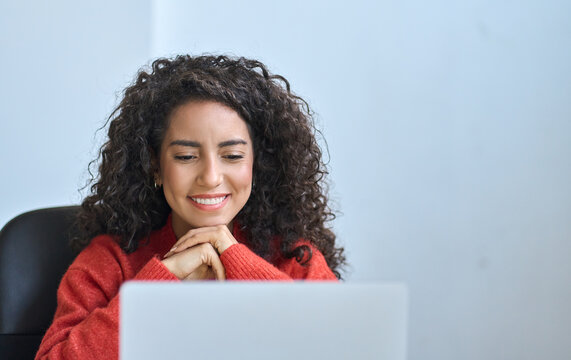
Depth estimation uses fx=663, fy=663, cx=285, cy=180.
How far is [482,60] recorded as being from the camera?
2.21 m

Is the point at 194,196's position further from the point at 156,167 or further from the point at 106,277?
the point at 106,277

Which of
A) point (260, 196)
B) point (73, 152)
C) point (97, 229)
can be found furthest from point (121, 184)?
point (73, 152)

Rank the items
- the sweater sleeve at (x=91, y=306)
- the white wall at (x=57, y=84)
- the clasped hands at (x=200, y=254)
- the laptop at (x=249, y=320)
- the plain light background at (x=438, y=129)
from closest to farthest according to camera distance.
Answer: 1. the laptop at (x=249, y=320)
2. the sweater sleeve at (x=91, y=306)
3. the clasped hands at (x=200, y=254)
4. the white wall at (x=57, y=84)
5. the plain light background at (x=438, y=129)

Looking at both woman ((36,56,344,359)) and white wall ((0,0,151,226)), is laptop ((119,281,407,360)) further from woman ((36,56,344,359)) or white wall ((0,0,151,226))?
white wall ((0,0,151,226))

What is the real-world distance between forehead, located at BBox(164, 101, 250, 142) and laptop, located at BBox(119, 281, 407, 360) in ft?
2.35

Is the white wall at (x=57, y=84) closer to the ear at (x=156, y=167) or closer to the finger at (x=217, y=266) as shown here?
the ear at (x=156, y=167)

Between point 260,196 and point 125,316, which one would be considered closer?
point 125,316

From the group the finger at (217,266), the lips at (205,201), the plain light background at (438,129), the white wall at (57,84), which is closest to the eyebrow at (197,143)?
the lips at (205,201)

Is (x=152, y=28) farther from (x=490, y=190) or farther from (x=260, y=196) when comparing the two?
(x=490, y=190)

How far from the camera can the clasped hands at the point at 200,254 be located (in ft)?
4.19

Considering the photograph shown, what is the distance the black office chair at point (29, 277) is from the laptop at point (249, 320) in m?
0.87

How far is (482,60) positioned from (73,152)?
54.0 inches

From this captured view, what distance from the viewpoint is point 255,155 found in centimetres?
144

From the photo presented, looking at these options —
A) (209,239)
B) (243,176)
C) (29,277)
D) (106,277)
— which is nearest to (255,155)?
(243,176)
